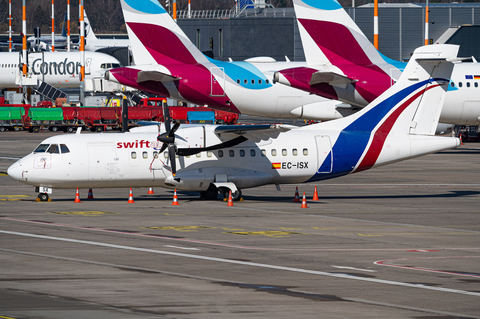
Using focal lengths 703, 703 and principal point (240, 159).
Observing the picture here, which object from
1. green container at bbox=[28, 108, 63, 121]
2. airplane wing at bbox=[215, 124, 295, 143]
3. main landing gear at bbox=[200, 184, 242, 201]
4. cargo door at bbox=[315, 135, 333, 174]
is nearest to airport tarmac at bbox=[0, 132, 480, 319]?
main landing gear at bbox=[200, 184, 242, 201]

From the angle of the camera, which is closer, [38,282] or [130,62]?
[38,282]

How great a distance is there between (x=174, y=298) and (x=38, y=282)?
342 cm

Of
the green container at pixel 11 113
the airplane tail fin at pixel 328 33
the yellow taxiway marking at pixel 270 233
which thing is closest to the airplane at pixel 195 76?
the airplane tail fin at pixel 328 33

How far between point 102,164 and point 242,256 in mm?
12909

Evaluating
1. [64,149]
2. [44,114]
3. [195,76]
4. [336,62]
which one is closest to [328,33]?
[336,62]

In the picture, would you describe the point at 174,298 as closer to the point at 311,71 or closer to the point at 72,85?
the point at 311,71

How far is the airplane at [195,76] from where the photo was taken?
44.5 m

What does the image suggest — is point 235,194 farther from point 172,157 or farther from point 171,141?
point 171,141

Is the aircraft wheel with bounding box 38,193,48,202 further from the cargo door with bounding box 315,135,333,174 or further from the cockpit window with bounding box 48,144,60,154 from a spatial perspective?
the cargo door with bounding box 315,135,333,174

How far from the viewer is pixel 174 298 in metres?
14.2

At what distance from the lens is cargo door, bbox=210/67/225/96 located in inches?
1860

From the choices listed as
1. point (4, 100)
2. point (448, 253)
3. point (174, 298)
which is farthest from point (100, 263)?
point (4, 100)

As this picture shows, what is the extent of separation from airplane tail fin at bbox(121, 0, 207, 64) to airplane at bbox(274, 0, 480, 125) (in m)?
6.90

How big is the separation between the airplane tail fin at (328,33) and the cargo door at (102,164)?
19.9 meters
